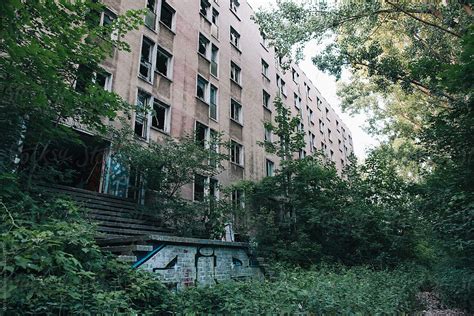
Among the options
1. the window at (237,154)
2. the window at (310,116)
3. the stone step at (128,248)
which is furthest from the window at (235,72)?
the stone step at (128,248)

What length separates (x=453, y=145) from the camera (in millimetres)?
9055

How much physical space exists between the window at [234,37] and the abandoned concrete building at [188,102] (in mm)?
71

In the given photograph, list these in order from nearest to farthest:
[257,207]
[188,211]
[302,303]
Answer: [302,303], [188,211], [257,207]

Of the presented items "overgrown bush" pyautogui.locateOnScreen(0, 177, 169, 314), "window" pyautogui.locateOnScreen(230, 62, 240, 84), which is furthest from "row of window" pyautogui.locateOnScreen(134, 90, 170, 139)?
"overgrown bush" pyautogui.locateOnScreen(0, 177, 169, 314)

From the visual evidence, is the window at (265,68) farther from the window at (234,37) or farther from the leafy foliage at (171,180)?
the leafy foliage at (171,180)

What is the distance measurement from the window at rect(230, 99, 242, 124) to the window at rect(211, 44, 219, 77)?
7.05 feet

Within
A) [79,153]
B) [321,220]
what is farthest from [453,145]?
[79,153]

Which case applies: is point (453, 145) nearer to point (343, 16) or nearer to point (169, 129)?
point (343, 16)

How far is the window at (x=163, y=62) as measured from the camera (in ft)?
52.5

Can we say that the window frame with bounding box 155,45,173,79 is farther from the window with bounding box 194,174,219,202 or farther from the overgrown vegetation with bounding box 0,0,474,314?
the window with bounding box 194,174,219,202

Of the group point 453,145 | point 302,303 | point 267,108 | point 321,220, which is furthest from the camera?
point 267,108

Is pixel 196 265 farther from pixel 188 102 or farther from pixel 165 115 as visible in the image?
pixel 188 102

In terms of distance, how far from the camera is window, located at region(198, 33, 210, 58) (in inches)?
766

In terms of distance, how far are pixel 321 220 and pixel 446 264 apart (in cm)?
508
